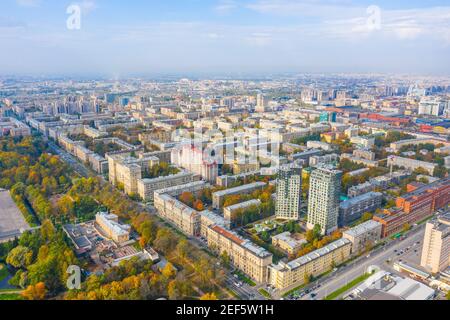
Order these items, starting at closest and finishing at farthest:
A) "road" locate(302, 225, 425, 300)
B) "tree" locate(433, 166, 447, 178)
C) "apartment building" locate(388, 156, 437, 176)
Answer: "road" locate(302, 225, 425, 300) → "tree" locate(433, 166, 447, 178) → "apartment building" locate(388, 156, 437, 176)

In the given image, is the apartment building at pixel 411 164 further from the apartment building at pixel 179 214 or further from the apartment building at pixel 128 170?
the apartment building at pixel 128 170

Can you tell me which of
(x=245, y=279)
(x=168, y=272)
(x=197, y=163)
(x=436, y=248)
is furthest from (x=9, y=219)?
(x=436, y=248)

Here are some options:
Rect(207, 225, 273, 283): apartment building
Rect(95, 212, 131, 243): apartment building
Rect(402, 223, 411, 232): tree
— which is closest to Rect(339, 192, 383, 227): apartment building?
Rect(402, 223, 411, 232): tree

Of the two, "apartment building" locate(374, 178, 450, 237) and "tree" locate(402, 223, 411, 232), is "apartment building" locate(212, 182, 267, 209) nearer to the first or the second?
"apartment building" locate(374, 178, 450, 237)

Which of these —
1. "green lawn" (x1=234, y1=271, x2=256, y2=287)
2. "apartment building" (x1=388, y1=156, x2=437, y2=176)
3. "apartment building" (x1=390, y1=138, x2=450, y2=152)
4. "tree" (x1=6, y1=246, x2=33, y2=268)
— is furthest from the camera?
"apartment building" (x1=390, y1=138, x2=450, y2=152)

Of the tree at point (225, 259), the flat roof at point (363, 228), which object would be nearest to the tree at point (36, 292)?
the tree at point (225, 259)
